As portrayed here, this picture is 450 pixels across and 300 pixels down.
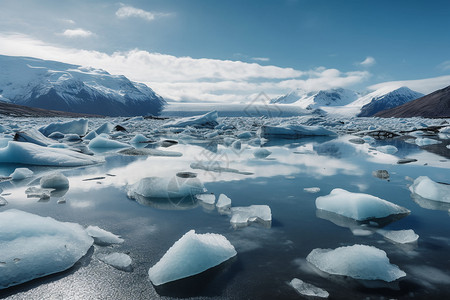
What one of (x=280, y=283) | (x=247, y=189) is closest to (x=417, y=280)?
(x=280, y=283)

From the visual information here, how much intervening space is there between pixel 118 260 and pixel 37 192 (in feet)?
6.00

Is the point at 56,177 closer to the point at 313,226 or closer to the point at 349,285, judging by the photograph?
the point at 313,226

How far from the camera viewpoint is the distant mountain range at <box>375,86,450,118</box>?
61.1 metres

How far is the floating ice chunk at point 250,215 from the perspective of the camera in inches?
83.5

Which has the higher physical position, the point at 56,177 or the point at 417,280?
the point at 417,280

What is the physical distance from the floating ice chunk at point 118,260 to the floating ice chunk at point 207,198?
42.6 inches

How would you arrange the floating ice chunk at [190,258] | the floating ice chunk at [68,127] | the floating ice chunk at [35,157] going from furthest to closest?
the floating ice chunk at [68,127]
the floating ice chunk at [35,157]
the floating ice chunk at [190,258]

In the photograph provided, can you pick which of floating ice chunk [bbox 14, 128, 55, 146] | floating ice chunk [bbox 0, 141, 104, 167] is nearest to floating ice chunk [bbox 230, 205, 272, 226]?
floating ice chunk [bbox 0, 141, 104, 167]

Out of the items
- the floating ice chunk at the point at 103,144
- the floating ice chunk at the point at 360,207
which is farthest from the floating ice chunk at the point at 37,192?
the floating ice chunk at the point at 103,144

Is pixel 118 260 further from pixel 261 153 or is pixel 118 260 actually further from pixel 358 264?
pixel 261 153

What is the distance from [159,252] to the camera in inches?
65.6

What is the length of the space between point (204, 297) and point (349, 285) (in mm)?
685

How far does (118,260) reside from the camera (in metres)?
1.56

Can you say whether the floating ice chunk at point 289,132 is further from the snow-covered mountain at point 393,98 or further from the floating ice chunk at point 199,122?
the snow-covered mountain at point 393,98
